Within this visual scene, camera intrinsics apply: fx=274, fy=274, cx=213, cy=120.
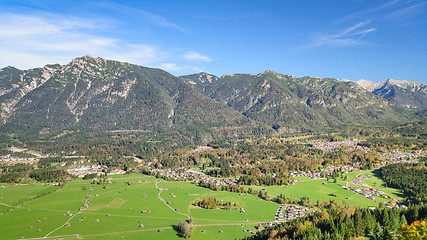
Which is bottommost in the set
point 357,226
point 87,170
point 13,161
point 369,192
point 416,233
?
point 13,161

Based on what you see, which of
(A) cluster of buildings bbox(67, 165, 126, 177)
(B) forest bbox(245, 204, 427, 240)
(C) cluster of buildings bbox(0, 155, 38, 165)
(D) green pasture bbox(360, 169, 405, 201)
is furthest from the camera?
(C) cluster of buildings bbox(0, 155, 38, 165)

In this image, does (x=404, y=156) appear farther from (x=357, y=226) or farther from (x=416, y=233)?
(x=416, y=233)

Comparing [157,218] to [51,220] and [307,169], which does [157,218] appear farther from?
[307,169]

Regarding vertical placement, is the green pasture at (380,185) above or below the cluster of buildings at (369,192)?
above

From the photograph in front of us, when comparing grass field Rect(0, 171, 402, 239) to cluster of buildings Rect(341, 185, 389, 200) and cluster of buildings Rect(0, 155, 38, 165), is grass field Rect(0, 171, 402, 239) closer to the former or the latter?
cluster of buildings Rect(341, 185, 389, 200)

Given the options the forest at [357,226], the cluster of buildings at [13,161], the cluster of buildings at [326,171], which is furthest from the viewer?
the cluster of buildings at [13,161]

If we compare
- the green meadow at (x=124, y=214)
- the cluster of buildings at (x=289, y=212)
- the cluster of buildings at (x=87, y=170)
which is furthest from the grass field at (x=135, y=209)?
the cluster of buildings at (x=87, y=170)

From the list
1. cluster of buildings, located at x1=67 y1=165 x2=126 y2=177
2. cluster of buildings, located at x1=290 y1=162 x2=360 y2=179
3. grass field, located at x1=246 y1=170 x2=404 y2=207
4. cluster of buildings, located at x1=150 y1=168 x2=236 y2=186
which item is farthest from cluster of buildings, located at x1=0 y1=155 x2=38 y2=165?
cluster of buildings, located at x1=290 y1=162 x2=360 y2=179

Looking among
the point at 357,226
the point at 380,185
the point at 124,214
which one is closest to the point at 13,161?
the point at 124,214

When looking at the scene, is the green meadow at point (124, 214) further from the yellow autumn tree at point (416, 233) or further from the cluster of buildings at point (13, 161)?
the cluster of buildings at point (13, 161)
